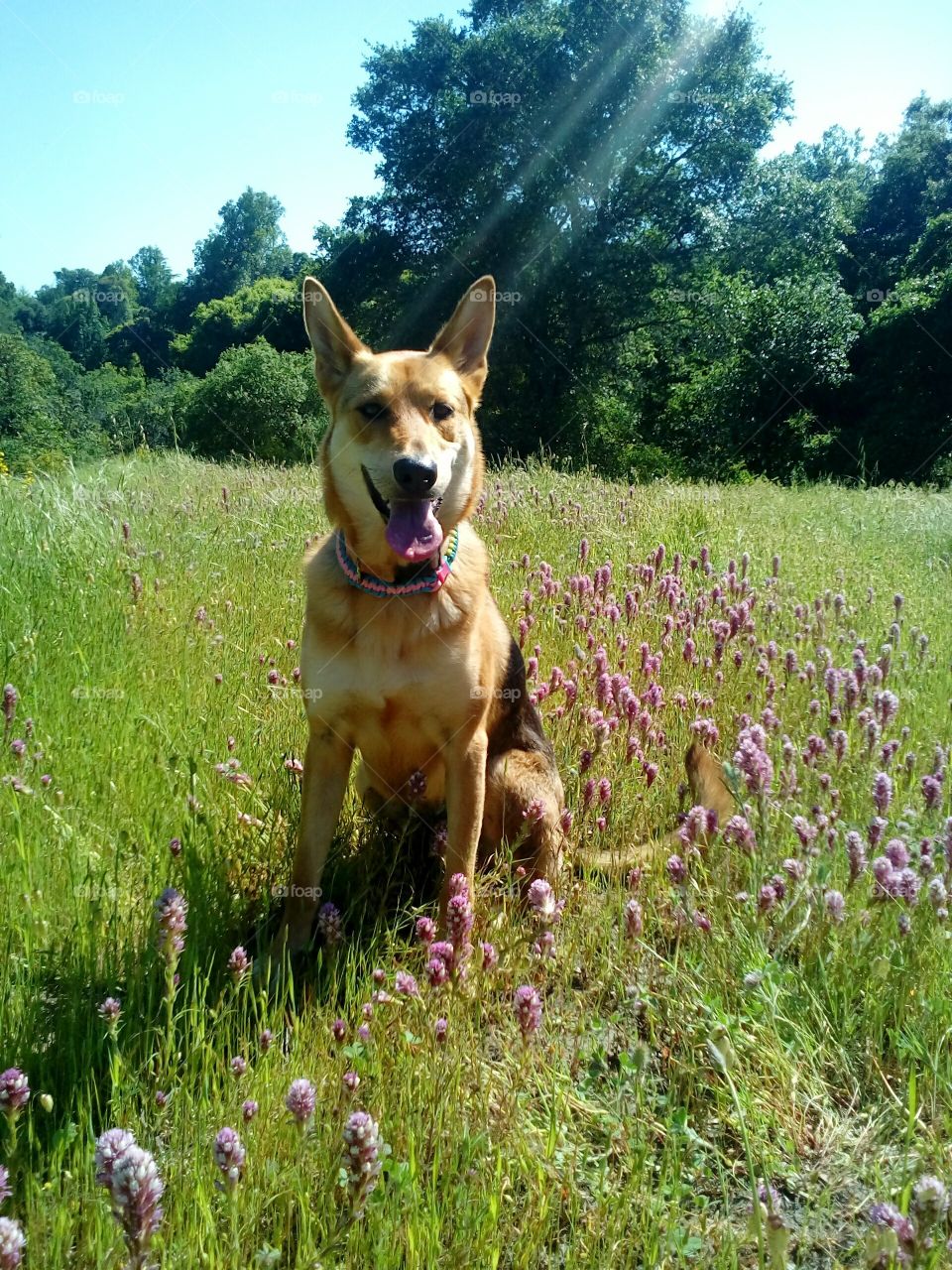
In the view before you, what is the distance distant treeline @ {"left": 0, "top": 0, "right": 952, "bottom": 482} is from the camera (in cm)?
2492

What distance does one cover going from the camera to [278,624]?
5027mm

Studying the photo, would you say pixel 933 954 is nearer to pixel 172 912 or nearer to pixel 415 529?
pixel 172 912

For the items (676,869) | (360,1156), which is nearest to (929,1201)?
(360,1156)

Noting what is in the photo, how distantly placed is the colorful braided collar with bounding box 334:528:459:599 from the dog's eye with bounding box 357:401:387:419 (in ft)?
1.50

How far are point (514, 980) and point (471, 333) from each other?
8.34 feet

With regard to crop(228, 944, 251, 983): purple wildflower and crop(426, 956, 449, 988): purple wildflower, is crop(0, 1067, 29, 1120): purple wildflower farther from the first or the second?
crop(426, 956, 449, 988): purple wildflower

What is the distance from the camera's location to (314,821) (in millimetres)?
2877

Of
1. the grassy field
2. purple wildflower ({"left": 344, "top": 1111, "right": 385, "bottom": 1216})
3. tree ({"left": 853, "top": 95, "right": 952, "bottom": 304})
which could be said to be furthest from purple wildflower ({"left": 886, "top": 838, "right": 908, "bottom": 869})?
tree ({"left": 853, "top": 95, "right": 952, "bottom": 304})

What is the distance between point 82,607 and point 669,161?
28.2 meters
